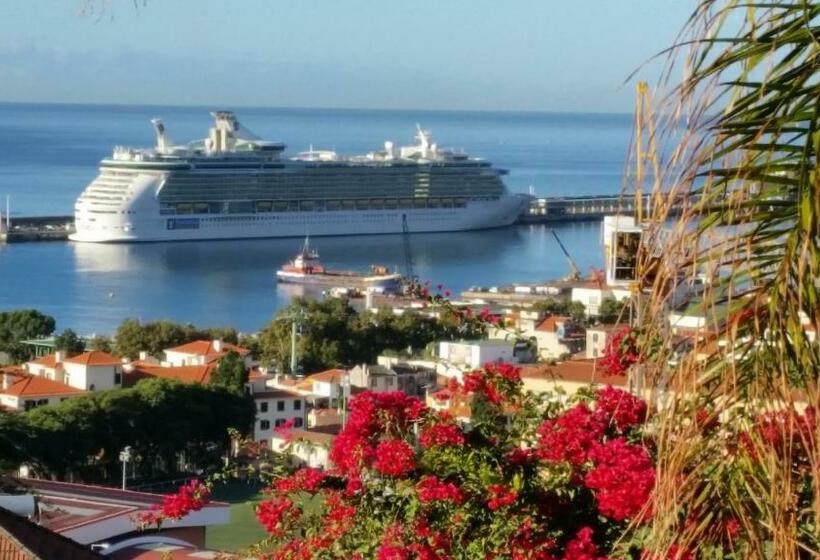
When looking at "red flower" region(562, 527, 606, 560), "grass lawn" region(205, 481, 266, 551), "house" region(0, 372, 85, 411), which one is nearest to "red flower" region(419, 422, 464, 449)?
"red flower" region(562, 527, 606, 560)

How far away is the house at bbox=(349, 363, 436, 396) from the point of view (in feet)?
51.8

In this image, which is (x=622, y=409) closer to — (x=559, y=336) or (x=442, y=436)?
(x=442, y=436)

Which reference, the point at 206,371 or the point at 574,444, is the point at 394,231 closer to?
the point at 206,371

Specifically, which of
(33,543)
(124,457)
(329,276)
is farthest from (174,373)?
(329,276)

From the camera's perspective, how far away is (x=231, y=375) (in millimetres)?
14984

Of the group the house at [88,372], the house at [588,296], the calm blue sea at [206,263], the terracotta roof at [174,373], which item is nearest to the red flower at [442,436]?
the terracotta roof at [174,373]

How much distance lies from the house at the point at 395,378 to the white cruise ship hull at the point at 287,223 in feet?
83.2

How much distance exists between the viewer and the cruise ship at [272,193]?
138ft

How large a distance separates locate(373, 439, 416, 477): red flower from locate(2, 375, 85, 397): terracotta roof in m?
13.1

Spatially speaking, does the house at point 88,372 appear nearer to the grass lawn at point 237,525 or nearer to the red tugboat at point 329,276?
the grass lawn at point 237,525

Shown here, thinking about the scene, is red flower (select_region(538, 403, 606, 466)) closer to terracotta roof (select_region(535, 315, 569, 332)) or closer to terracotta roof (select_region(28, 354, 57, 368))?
terracotta roof (select_region(28, 354, 57, 368))

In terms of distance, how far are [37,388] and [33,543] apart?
486 inches

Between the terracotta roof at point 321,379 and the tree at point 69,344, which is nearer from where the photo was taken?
the terracotta roof at point 321,379

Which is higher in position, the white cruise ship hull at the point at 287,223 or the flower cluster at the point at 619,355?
the flower cluster at the point at 619,355
